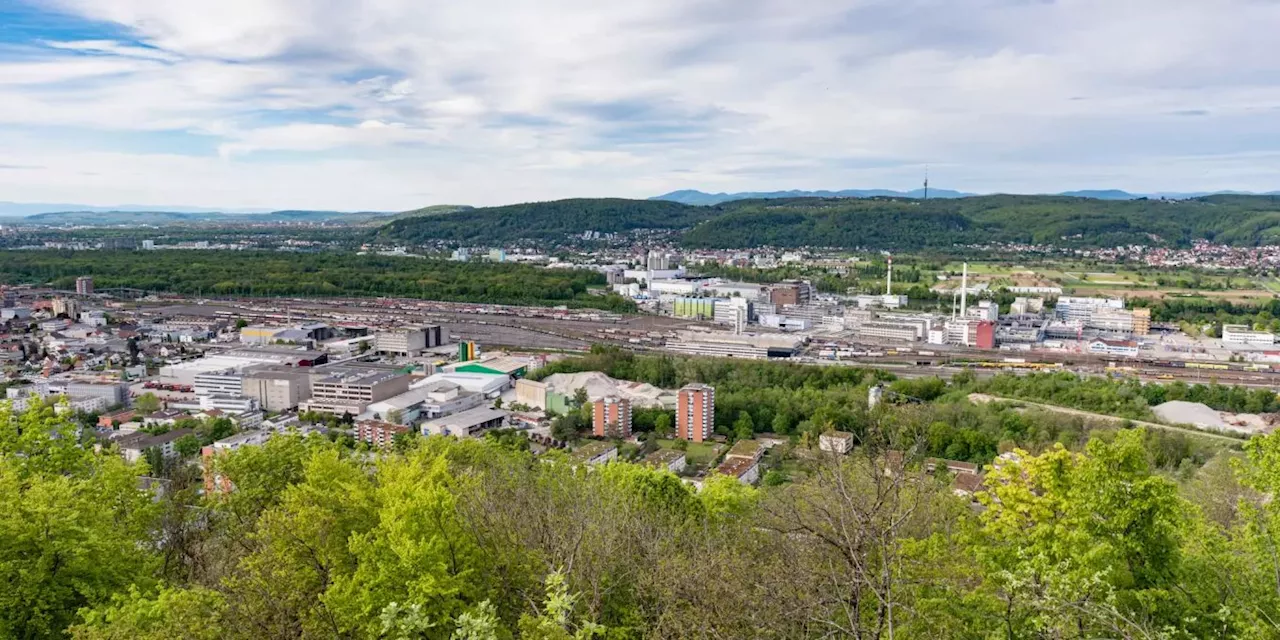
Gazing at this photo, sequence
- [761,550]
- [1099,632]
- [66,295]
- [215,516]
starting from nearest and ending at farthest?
[1099,632]
[761,550]
[215,516]
[66,295]

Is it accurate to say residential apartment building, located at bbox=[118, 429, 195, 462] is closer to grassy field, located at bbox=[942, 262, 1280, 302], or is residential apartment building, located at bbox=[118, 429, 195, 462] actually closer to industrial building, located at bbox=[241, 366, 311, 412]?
industrial building, located at bbox=[241, 366, 311, 412]

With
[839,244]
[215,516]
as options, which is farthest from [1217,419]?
[839,244]

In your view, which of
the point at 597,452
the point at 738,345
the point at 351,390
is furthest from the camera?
the point at 738,345

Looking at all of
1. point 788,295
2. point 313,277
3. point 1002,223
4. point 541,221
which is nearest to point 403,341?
point 788,295

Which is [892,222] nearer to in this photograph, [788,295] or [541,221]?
[541,221]

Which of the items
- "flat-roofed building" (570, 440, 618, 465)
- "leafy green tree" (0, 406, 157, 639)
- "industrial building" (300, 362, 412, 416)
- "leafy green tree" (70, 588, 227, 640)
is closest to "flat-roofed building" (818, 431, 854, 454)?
"leafy green tree" (70, 588, 227, 640)

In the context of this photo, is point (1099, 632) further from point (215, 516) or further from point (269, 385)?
point (269, 385)

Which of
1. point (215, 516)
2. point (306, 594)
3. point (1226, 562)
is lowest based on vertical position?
point (215, 516)
